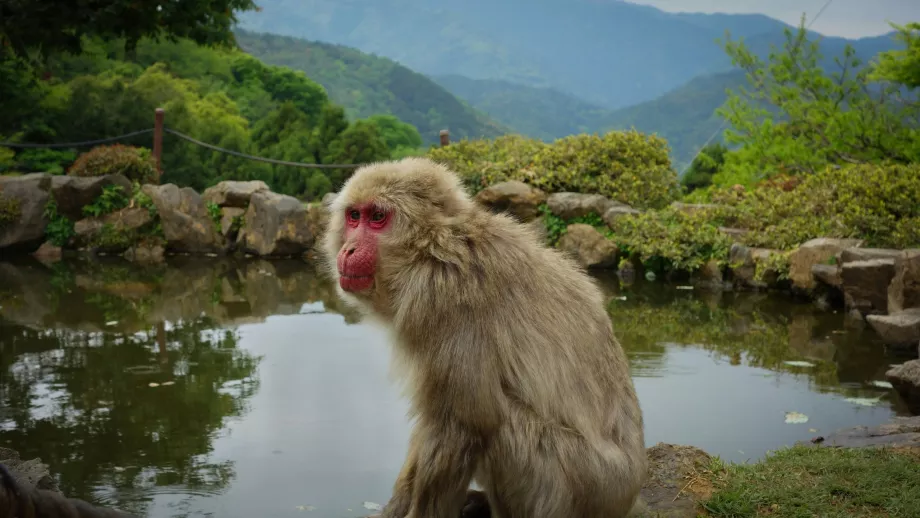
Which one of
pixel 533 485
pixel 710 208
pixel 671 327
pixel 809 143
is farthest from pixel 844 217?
pixel 533 485

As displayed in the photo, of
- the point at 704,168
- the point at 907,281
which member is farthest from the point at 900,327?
the point at 704,168

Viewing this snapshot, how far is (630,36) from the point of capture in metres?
52.8

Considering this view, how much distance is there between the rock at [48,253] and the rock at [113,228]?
0.41 meters

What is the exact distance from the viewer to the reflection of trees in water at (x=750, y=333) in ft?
20.5

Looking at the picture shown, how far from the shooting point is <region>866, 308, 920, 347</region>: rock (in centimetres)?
643

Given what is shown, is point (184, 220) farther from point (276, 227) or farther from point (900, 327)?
point (900, 327)

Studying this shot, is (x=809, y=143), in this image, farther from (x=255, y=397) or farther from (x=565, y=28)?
(x=565, y=28)

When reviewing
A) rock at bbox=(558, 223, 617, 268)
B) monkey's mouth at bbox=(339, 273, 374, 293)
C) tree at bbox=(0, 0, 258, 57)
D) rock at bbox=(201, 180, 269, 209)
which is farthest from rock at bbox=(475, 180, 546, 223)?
monkey's mouth at bbox=(339, 273, 374, 293)

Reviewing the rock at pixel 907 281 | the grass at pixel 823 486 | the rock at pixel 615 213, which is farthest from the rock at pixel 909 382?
the rock at pixel 615 213

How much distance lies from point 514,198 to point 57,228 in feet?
23.5

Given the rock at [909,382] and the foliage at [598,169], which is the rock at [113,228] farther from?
the rock at [909,382]

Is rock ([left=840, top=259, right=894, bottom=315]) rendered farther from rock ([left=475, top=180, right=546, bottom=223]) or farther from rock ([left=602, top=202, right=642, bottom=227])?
rock ([left=475, top=180, right=546, bottom=223])

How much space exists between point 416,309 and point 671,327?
18.7 feet

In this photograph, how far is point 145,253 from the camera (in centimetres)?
1284
